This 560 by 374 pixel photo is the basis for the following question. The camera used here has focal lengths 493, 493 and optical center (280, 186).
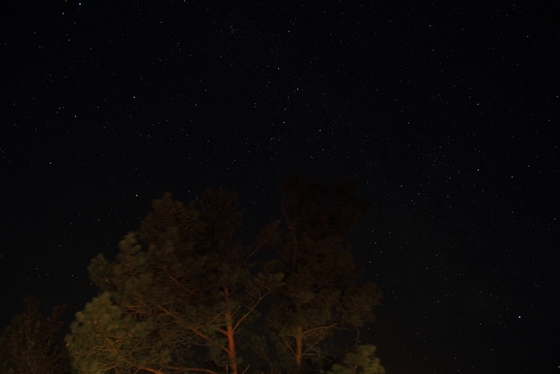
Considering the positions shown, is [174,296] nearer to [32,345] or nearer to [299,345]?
[299,345]

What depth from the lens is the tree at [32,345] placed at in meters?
11.1

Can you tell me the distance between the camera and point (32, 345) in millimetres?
11234

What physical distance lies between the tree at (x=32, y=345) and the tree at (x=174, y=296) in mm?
4758

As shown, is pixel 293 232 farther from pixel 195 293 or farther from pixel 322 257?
pixel 195 293

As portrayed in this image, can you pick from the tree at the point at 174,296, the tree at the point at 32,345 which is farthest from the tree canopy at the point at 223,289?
the tree at the point at 32,345

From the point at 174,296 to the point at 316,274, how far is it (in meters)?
2.39

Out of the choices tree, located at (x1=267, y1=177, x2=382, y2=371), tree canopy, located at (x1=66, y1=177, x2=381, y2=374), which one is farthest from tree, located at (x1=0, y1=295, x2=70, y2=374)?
tree, located at (x1=267, y1=177, x2=382, y2=371)

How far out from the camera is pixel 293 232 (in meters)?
8.60

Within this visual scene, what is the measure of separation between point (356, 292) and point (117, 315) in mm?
3812

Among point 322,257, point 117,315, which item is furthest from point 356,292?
point 117,315

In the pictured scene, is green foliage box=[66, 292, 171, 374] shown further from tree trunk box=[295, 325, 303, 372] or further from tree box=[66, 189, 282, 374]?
tree trunk box=[295, 325, 303, 372]

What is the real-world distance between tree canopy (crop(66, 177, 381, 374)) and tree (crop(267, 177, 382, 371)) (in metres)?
0.02

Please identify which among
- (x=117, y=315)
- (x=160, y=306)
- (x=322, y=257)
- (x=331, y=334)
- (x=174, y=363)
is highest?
(x=117, y=315)

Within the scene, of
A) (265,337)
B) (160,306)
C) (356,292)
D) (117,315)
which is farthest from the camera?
(265,337)
